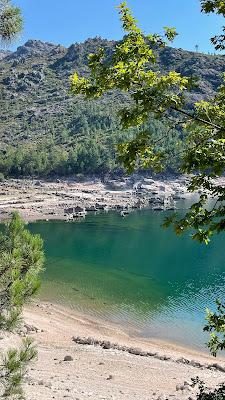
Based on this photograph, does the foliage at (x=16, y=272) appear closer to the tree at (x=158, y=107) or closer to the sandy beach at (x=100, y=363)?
the sandy beach at (x=100, y=363)

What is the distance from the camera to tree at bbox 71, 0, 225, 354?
6502mm

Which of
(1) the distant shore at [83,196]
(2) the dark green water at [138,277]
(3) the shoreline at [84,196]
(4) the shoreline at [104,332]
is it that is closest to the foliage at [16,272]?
(4) the shoreline at [104,332]

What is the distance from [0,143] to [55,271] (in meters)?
133

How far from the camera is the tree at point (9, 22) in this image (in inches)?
275

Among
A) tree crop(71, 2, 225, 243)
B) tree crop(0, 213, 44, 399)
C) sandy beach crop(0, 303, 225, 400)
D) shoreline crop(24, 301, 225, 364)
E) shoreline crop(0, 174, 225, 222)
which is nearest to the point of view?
tree crop(71, 2, 225, 243)

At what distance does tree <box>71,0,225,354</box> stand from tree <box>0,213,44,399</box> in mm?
5687

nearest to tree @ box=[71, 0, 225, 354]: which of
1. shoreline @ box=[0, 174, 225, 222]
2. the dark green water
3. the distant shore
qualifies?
the dark green water

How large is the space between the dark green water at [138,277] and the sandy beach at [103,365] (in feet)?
8.62

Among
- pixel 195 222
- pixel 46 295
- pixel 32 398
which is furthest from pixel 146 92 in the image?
pixel 46 295

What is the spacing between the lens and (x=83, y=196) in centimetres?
10494

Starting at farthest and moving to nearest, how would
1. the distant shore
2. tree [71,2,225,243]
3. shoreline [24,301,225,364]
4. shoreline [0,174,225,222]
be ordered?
the distant shore, shoreline [0,174,225,222], shoreline [24,301,225,364], tree [71,2,225,243]

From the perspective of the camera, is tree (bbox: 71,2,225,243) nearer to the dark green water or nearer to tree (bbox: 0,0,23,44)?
tree (bbox: 0,0,23,44)

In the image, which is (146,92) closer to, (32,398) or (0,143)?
(32,398)

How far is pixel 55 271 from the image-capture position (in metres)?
46.2
